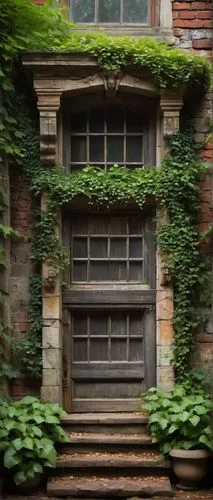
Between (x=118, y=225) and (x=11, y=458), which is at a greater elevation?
(x=118, y=225)

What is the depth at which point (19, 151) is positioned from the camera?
692 centimetres

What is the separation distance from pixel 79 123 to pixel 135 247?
5.00ft

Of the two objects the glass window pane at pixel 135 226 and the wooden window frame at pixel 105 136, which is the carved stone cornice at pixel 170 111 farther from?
the glass window pane at pixel 135 226

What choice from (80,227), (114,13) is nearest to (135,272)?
(80,227)

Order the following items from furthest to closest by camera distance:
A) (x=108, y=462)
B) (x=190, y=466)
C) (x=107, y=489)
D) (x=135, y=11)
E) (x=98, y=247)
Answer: (x=135, y=11)
(x=98, y=247)
(x=108, y=462)
(x=190, y=466)
(x=107, y=489)

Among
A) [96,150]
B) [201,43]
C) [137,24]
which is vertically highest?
[137,24]

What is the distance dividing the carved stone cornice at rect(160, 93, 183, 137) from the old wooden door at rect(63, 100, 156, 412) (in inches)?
13.6

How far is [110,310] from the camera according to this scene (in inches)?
285

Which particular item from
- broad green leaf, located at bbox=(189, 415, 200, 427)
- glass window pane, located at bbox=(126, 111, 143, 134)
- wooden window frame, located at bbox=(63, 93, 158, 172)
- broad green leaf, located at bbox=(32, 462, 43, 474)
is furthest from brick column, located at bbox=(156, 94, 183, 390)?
broad green leaf, located at bbox=(32, 462, 43, 474)

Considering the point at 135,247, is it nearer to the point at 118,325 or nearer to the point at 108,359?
the point at 118,325

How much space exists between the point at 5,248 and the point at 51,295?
2.28ft

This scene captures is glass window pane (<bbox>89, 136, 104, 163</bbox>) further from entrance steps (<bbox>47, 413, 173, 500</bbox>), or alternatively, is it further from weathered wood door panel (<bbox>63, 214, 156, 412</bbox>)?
entrance steps (<bbox>47, 413, 173, 500</bbox>)

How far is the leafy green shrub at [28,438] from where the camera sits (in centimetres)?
597

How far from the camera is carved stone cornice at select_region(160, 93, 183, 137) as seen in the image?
6.96 metres
